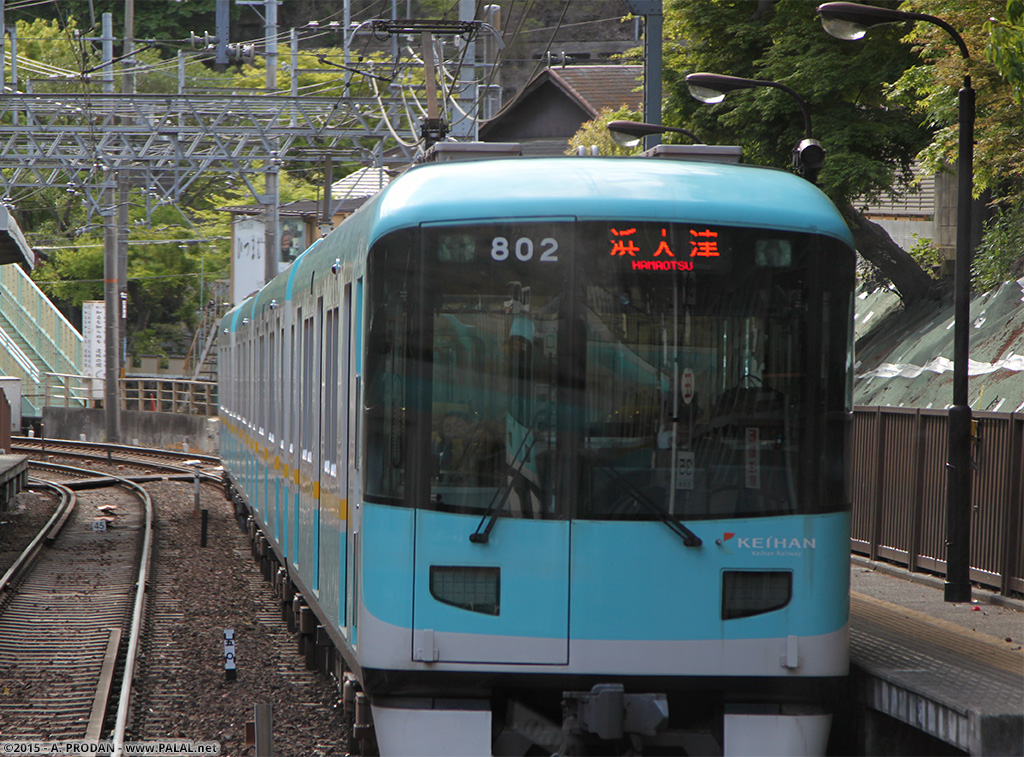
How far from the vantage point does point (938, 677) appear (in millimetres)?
6414

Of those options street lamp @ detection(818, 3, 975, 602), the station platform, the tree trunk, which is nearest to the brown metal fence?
street lamp @ detection(818, 3, 975, 602)

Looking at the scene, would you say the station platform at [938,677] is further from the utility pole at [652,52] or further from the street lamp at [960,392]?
the utility pole at [652,52]

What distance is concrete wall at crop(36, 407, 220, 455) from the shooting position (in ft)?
111

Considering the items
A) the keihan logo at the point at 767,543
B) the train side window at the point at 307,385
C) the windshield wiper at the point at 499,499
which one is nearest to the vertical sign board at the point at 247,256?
the train side window at the point at 307,385

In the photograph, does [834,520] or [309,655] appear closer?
[834,520]

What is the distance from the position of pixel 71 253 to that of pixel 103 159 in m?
27.6

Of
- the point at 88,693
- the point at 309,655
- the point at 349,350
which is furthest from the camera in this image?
the point at 309,655

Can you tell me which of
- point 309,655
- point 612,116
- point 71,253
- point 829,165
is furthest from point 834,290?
point 71,253

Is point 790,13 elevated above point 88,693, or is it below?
above

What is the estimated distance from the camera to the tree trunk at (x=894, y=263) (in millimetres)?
20297

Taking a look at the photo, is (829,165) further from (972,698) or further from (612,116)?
(972,698)

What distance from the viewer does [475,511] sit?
5.77 metres

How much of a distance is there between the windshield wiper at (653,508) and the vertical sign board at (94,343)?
37.6 m

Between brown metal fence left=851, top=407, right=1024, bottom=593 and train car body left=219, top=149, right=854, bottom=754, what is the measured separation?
4.48m
